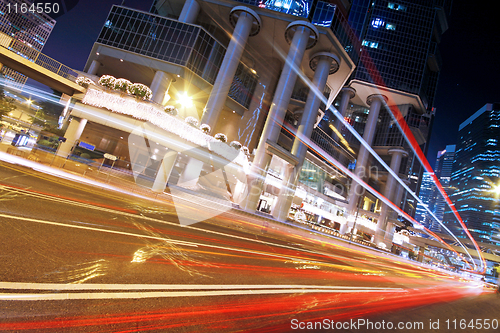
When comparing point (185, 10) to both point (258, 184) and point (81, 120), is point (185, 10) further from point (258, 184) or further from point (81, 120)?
point (258, 184)

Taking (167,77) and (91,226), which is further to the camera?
(167,77)

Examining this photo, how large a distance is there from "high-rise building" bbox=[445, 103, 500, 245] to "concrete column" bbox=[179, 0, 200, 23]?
547 feet

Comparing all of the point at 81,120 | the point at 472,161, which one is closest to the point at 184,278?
the point at 81,120

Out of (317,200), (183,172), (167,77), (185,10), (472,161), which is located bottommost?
(183,172)

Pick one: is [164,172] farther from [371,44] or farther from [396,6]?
[396,6]

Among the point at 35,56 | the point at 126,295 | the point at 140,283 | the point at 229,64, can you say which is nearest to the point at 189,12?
the point at 229,64

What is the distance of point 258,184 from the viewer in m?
33.9

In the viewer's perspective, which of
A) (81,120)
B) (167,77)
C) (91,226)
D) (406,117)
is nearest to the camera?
(91,226)

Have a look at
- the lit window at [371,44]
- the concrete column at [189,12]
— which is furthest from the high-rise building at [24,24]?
the lit window at [371,44]

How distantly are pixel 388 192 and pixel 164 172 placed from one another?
206ft

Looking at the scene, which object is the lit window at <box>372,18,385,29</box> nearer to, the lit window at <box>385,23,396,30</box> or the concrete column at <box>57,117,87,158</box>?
the lit window at <box>385,23,396,30</box>

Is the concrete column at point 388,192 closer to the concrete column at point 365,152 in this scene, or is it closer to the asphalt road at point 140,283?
the concrete column at point 365,152

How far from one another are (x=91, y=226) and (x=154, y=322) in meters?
4.17

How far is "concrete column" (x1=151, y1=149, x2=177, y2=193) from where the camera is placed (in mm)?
21256
